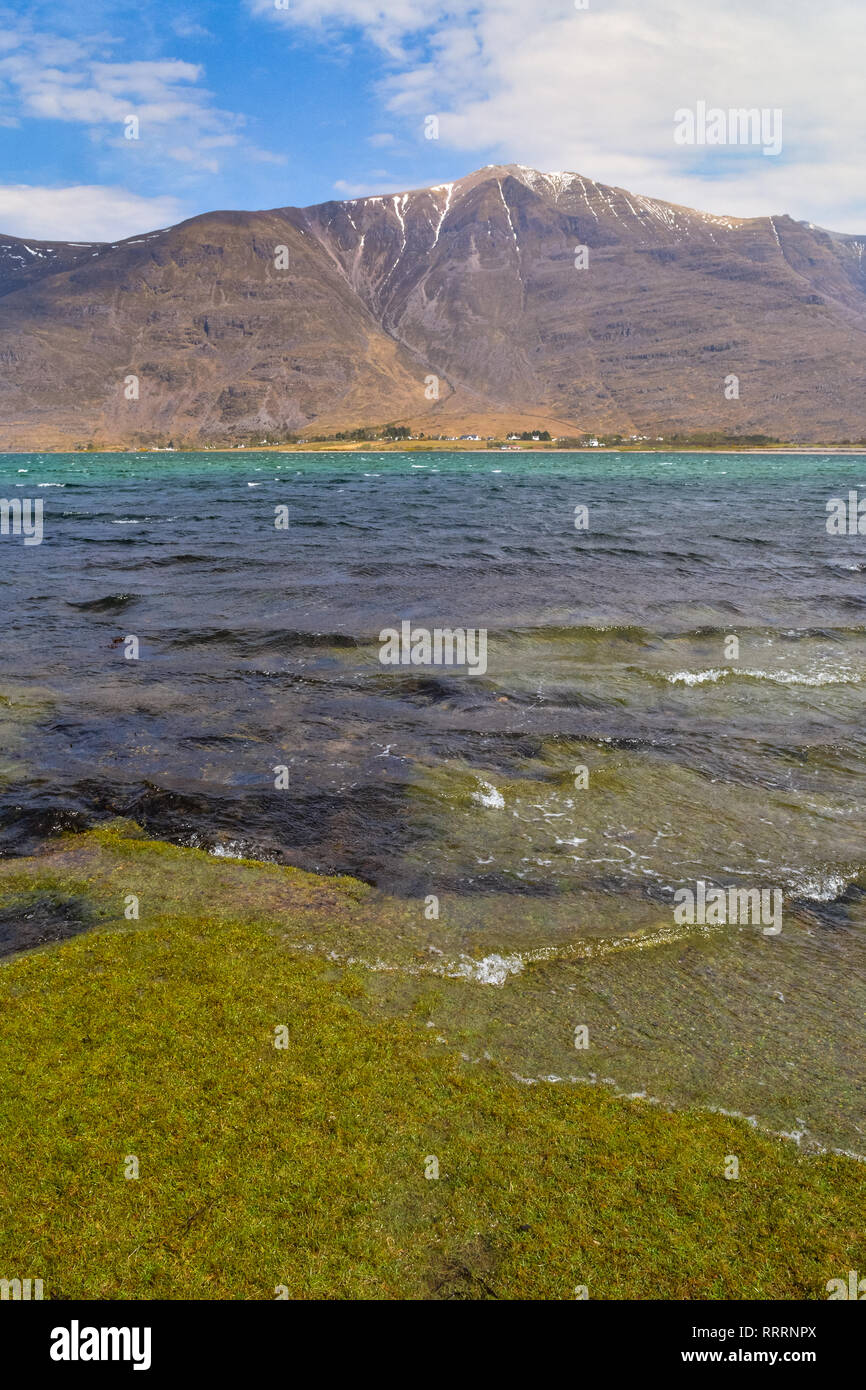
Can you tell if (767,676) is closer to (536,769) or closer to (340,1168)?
(536,769)

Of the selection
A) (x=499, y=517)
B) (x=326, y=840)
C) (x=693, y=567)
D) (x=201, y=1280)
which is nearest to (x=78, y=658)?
(x=326, y=840)

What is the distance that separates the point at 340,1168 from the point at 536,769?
8.79 meters

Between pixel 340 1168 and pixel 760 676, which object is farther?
pixel 760 676

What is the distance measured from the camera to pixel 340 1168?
19.2ft

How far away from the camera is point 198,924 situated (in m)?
9.10

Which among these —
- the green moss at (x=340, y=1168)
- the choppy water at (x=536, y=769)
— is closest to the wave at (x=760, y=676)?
the choppy water at (x=536, y=769)

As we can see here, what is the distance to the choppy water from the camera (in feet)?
25.6

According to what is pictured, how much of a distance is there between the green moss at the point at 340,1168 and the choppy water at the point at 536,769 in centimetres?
63

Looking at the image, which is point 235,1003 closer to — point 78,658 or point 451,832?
point 451,832

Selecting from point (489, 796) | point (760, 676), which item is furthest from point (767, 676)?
point (489, 796)

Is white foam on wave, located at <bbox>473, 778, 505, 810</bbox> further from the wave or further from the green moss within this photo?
the wave
